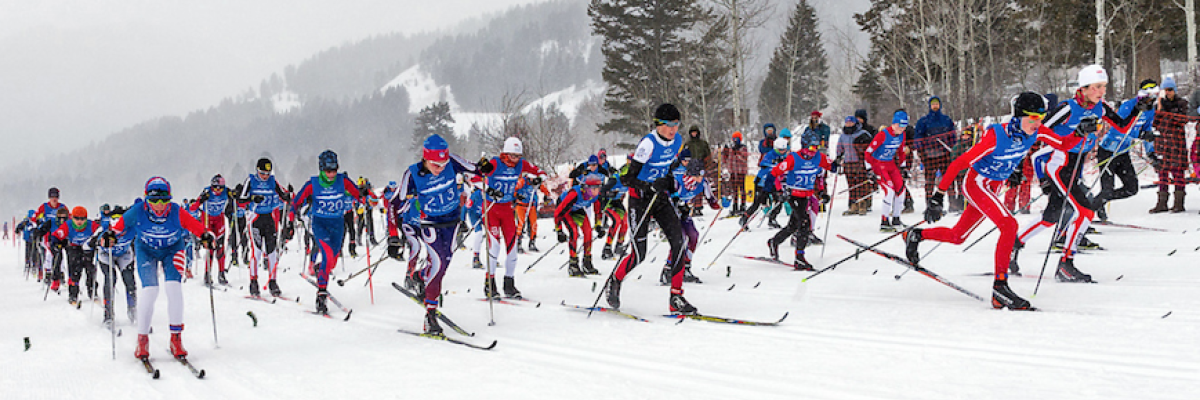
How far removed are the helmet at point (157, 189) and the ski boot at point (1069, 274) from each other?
333 inches

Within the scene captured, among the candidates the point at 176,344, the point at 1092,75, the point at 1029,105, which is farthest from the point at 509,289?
the point at 1092,75

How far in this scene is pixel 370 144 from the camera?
516ft

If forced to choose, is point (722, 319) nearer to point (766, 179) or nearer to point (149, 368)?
point (149, 368)

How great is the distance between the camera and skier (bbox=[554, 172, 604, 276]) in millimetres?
9969

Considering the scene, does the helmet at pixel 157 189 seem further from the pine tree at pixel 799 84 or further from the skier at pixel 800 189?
the pine tree at pixel 799 84

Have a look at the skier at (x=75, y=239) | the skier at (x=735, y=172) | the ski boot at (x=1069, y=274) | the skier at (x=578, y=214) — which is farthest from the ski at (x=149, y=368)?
the skier at (x=735, y=172)

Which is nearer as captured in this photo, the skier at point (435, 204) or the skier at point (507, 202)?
the skier at point (435, 204)

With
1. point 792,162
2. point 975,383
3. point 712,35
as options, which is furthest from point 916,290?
point 712,35

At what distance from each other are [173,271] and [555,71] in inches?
7652

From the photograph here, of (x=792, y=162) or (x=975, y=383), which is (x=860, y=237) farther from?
(x=975, y=383)

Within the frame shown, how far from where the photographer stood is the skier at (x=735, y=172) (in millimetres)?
16359

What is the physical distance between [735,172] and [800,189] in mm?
7322

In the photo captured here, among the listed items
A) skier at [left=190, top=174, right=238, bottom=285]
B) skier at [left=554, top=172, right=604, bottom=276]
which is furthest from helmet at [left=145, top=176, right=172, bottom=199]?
skier at [left=190, top=174, right=238, bottom=285]

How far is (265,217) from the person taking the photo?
33.2 feet
